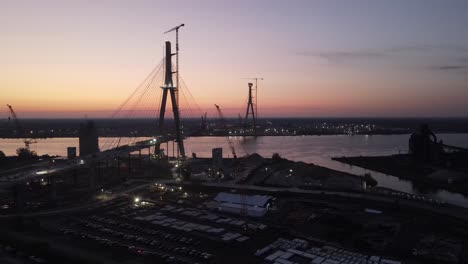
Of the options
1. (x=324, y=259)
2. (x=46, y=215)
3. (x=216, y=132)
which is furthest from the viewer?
(x=216, y=132)

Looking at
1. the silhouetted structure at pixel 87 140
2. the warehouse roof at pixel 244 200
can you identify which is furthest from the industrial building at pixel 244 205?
the silhouetted structure at pixel 87 140

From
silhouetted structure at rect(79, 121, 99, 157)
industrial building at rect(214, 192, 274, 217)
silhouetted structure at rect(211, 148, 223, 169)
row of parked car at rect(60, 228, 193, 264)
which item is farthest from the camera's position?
silhouetted structure at rect(79, 121, 99, 157)

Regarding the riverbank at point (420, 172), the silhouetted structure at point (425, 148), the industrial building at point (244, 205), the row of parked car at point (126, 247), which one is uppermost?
the silhouetted structure at point (425, 148)

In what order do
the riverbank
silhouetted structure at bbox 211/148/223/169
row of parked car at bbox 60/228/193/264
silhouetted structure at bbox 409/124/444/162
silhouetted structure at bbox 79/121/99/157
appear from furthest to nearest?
1. silhouetted structure at bbox 409/124/444/162
2. silhouetted structure at bbox 79/121/99/157
3. silhouetted structure at bbox 211/148/223/169
4. the riverbank
5. row of parked car at bbox 60/228/193/264

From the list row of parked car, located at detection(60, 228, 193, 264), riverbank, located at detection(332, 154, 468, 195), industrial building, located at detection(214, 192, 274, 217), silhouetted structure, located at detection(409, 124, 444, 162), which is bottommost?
riverbank, located at detection(332, 154, 468, 195)

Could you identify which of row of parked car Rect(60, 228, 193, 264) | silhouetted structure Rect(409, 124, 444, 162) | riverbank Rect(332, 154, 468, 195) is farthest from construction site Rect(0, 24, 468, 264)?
silhouetted structure Rect(409, 124, 444, 162)

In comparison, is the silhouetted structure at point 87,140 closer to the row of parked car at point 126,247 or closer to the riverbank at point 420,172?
the row of parked car at point 126,247

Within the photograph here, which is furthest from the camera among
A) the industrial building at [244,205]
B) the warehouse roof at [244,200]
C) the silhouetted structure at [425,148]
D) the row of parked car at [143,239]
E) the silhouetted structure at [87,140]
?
the silhouetted structure at [425,148]

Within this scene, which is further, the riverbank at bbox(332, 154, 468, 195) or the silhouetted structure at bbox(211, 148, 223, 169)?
the silhouetted structure at bbox(211, 148, 223, 169)

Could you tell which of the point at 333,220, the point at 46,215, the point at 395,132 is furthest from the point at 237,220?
the point at 395,132

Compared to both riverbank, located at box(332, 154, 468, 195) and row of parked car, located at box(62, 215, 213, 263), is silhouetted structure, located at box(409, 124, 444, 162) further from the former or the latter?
row of parked car, located at box(62, 215, 213, 263)

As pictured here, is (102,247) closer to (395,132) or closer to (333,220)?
(333,220)
